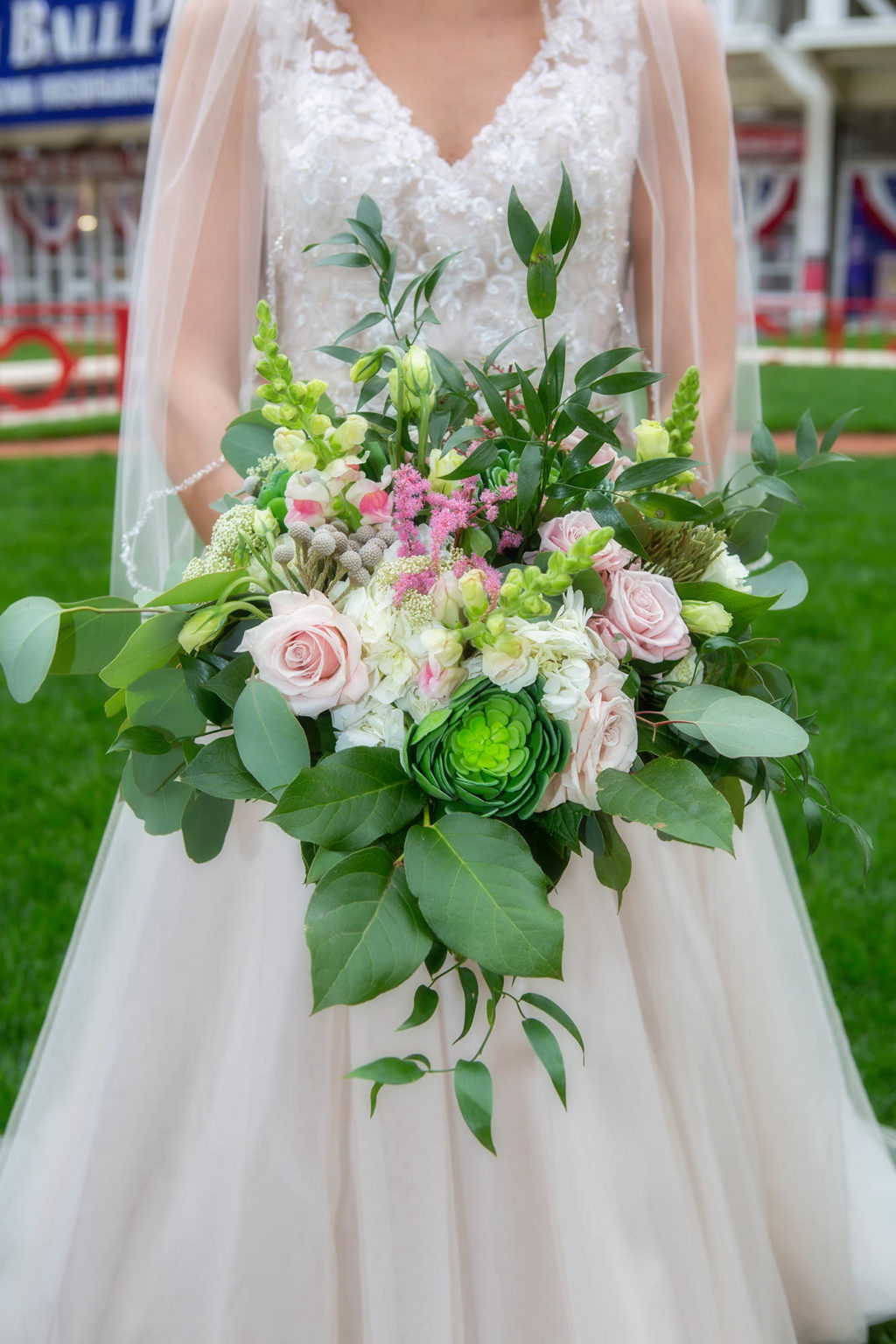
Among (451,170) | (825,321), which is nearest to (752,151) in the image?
(825,321)

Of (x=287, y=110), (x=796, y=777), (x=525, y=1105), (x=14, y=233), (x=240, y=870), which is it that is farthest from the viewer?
(x=14, y=233)

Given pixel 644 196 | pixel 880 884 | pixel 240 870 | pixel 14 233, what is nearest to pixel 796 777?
pixel 240 870

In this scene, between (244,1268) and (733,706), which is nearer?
(733,706)

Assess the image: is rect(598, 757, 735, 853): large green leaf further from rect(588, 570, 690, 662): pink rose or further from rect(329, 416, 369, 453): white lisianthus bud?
rect(329, 416, 369, 453): white lisianthus bud

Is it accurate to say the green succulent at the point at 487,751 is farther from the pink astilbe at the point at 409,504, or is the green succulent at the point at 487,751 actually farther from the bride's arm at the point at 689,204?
the bride's arm at the point at 689,204

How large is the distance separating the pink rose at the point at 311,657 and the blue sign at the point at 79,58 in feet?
68.7

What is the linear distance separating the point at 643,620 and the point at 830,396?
11.2 metres

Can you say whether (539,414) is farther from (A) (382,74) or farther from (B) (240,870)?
(A) (382,74)

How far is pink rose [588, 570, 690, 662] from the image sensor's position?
1.07 m

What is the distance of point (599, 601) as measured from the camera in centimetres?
108

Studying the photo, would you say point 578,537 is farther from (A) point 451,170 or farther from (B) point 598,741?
(A) point 451,170

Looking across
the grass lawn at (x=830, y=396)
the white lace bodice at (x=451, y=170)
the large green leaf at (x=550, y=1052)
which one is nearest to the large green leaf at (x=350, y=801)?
the large green leaf at (x=550, y=1052)

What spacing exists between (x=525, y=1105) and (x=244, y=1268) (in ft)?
1.27

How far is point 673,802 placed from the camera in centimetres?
100
